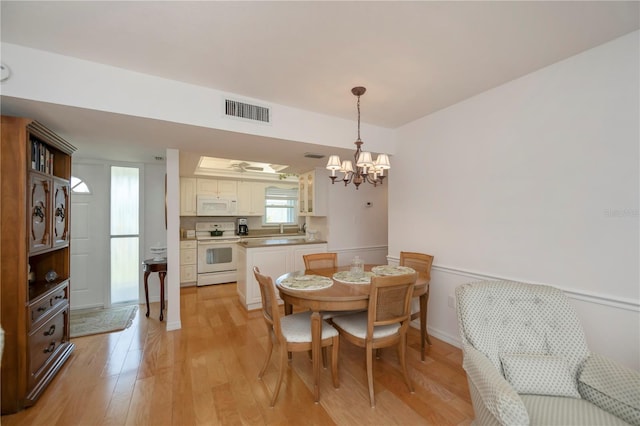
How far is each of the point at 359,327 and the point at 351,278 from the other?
47 centimetres

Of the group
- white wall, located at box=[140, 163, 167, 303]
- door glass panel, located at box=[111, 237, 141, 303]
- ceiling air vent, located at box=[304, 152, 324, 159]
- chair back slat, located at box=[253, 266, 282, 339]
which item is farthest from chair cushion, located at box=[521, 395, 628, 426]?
door glass panel, located at box=[111, 237, 141, 303]

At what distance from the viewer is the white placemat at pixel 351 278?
7.68 ft

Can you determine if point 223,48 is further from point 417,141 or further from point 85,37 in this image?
point 417,141

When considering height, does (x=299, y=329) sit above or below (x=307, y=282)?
below

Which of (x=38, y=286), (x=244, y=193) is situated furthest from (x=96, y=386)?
(x=244, y=193)

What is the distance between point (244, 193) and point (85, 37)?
169 inches

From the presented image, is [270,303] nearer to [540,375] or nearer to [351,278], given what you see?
[351,278]

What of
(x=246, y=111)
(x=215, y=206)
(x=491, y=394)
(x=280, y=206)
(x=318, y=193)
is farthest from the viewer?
(x=280, y=206)

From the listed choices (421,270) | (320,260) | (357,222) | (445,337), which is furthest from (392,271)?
(357,222)

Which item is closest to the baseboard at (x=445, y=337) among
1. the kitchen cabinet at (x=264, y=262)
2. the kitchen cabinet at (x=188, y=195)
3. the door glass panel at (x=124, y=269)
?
the kitchen cabinet at (x=264, y=262)

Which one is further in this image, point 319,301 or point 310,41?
point 319,301

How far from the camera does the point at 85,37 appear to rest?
174cm

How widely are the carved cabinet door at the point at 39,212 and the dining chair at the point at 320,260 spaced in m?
2.26

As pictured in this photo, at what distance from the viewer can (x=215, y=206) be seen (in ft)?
18.4
